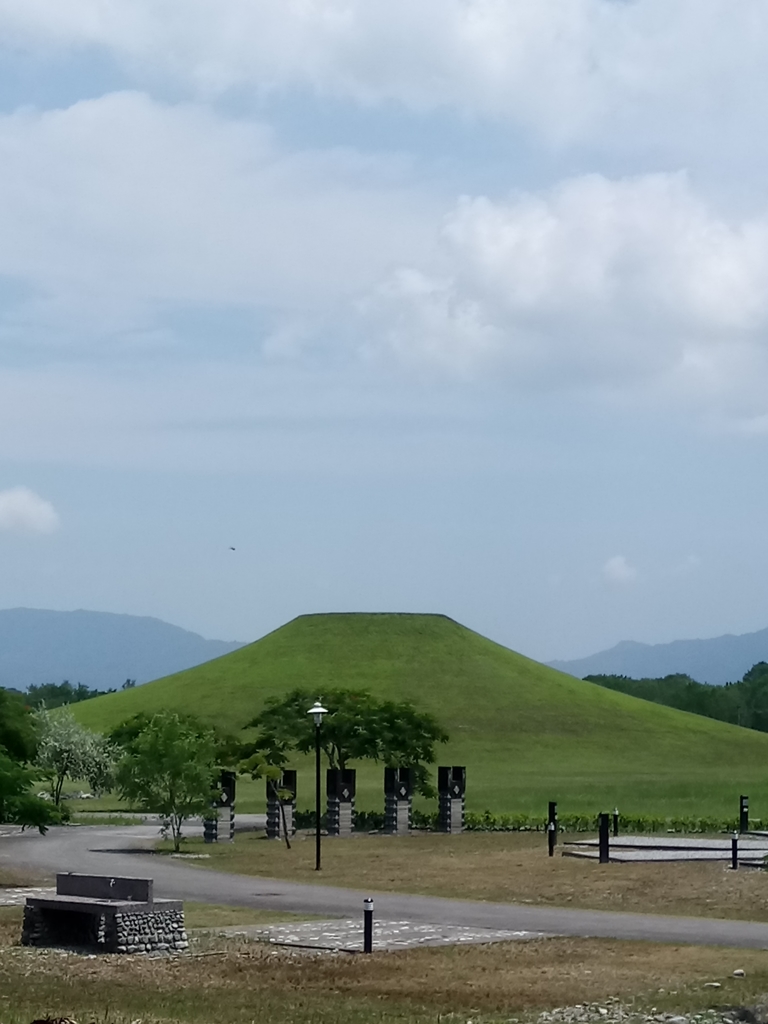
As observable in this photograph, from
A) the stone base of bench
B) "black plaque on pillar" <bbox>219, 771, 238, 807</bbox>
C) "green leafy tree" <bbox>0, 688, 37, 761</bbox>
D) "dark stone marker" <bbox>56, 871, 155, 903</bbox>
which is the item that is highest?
"green leafy tree" <bbox>0, 688, 37, 761</bbox>

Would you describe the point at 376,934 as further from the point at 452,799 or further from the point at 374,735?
the point at 374,735

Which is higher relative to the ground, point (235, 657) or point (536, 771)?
point (235, 657)

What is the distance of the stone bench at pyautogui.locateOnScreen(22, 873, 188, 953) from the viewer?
2777cm

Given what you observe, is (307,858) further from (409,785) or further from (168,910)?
(168,910)

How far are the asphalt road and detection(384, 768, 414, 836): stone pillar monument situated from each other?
14184 millimetres

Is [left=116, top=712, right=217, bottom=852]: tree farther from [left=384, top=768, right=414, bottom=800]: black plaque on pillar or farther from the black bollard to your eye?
the black bollard

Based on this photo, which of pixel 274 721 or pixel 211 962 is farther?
pixel 274 721

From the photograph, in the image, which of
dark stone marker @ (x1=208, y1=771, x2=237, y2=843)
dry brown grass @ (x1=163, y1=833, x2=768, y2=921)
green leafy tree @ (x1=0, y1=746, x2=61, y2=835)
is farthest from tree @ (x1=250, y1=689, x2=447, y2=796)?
green leafy tree @ (x1=0, y1=746, x2=61, y2=835)

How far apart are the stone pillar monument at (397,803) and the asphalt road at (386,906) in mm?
14184

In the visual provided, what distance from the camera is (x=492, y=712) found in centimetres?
13438

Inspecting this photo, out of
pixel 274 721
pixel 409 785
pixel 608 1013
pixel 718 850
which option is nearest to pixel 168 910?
pixel 608 1013

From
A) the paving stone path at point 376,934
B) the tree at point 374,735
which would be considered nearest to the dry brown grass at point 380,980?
the paving stone path at point 376,934

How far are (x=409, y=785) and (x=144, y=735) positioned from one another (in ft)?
45.8

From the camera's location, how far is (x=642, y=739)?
131 metres
